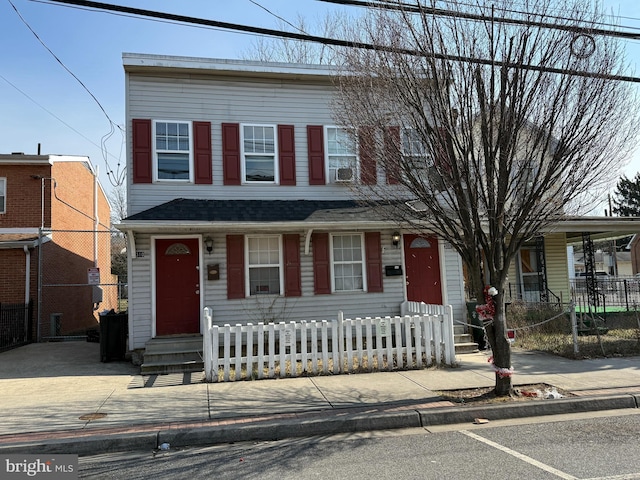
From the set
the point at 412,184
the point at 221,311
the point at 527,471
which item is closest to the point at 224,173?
the point at 221,311

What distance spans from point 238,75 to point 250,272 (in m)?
4.95

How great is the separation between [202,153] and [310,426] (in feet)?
24.6

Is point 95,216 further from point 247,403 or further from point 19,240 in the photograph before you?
point 247,403

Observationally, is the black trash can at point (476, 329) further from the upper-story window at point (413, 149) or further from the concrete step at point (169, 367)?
the concrete step at point (169, 367)

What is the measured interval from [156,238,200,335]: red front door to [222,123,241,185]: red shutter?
5.86 feet

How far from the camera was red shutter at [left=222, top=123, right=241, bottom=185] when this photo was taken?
10992mm

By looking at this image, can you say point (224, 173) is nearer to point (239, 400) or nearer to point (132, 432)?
point (239, 400)

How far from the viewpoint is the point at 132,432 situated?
5141 millimetres

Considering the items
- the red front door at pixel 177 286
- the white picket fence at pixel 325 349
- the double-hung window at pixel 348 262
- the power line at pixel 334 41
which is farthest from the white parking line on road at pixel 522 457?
the red front door at pixel 177 286

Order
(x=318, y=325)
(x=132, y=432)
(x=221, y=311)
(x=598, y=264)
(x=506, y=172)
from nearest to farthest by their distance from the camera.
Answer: (x=132, y=432), (x=506, y=172), (x=318, y=325), (x=221, y=311), (x=598, y=264)

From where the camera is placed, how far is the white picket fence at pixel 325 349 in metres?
7.65

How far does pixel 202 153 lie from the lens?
1084cm

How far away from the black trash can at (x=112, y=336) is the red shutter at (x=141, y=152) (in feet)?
10.4

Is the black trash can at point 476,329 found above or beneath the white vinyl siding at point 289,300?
beneath
